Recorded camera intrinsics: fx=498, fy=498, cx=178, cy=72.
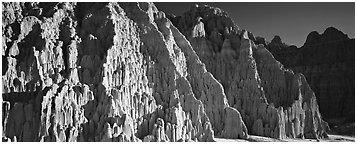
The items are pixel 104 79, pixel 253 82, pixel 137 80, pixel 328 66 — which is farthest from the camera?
pixel 328 66

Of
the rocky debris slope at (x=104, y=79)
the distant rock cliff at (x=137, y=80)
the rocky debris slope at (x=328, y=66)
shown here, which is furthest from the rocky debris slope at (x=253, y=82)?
the rocky debris slope at (x=328, y=66)

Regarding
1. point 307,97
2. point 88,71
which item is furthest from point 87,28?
point 307,97

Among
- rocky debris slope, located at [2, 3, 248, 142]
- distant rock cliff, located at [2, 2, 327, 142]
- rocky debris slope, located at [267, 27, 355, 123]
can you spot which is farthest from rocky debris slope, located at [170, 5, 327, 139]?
rocky debris slope, located at [267, 27, 355, 123]

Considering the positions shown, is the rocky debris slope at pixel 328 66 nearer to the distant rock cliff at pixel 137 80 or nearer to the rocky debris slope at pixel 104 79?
the distant rock cliff at pixel 137 80

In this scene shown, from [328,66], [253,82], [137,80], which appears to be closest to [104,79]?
[137,80]

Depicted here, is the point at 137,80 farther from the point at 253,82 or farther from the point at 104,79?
the point at 253,82
